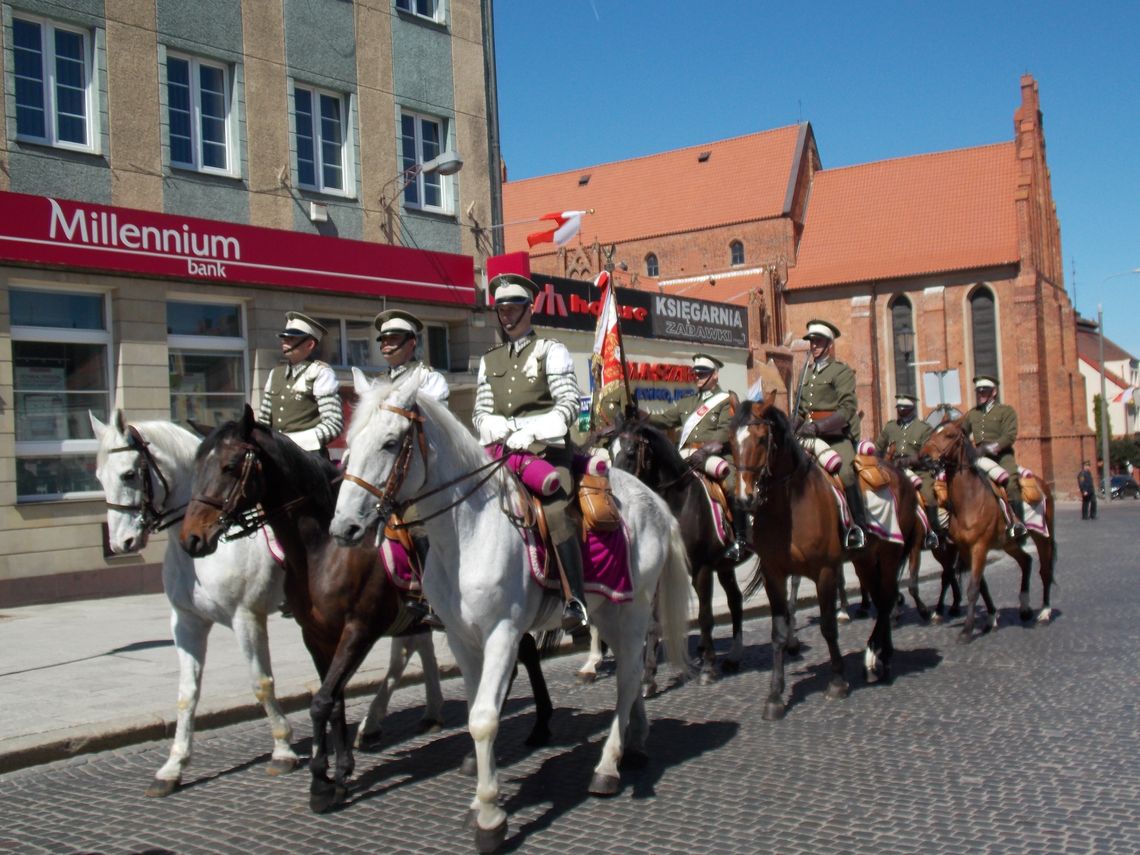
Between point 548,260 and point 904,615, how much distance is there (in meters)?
46.6

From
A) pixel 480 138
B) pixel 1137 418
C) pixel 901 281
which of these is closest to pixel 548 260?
pixel 901 281

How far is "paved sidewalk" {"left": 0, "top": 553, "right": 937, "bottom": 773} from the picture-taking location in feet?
24.0

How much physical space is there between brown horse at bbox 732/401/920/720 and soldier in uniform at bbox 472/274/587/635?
2.49m

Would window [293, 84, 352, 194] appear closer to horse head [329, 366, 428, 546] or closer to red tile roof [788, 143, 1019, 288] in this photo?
horse head [329, 366, 428, 546]

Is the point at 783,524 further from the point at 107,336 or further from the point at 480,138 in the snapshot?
the point at 480,138

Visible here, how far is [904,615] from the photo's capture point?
43.9 ft

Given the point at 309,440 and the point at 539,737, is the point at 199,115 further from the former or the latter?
the point at 539,737

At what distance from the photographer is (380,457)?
16.2 feet

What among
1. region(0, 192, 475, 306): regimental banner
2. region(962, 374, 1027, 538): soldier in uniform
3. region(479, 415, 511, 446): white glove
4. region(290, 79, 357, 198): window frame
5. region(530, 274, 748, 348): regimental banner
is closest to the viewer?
region(479, 415, 511, 446): white glove

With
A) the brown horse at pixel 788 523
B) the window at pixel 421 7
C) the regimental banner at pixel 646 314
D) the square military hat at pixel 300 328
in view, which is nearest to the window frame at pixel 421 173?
the window at pixel 421 7

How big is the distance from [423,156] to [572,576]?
15.7 m

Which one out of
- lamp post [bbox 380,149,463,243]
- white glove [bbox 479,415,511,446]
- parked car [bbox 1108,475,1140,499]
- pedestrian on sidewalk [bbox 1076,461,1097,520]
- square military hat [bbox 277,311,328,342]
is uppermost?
lamp post [bbox 380,149,463,243]

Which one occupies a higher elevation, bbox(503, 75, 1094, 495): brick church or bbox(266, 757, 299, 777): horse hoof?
bbox(503, 75, 1094, 495): brick church

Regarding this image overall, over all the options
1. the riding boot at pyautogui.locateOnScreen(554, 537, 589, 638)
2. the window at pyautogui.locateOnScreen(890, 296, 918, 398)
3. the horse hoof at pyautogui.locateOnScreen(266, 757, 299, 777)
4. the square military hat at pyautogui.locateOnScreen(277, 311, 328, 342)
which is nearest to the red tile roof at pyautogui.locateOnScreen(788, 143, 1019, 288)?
the window at pyautogui.locateOnScreen(890, 296, 918, 398)
